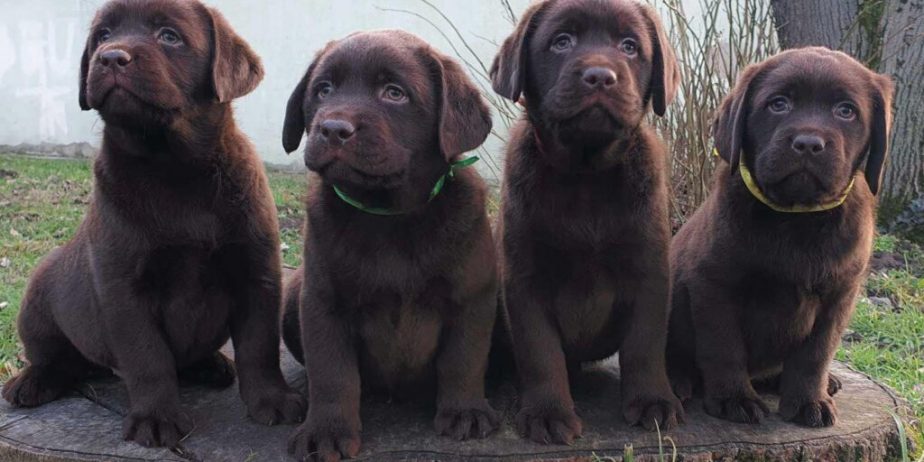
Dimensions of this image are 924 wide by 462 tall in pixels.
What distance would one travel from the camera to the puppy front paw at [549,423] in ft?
10.2

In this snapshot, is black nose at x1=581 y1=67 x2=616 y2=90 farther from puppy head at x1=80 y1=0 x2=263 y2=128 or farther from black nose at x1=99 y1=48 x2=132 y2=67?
black nose at x1=99 y1=48 x2=132 y2=67

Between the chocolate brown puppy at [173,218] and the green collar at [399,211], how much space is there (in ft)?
1.36

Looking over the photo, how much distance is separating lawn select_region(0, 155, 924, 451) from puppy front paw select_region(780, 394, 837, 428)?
1.87 feet

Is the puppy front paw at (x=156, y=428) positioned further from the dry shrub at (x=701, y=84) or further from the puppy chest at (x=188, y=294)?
the dry shrub at (x=701, y=84)

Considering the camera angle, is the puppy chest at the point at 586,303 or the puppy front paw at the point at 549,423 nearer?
the puppy front paw at the point at 549,423

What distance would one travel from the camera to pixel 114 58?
3.01 m

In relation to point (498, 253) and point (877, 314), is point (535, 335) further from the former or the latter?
point (877, 314)

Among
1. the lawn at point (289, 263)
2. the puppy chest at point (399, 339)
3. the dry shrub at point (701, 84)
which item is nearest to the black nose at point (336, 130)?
the puppy chest at point (399, 339)

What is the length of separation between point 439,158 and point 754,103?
1188 millimetres

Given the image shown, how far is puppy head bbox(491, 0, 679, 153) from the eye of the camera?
3.01m

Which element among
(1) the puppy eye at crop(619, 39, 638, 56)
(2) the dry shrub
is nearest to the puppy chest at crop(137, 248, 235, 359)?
(1) the puppy eye at crop(619, 39, 638, 56)

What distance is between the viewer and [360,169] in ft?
9.43

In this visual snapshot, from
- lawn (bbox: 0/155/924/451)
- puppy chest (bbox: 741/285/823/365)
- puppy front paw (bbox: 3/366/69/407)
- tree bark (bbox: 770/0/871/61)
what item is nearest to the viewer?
puppy chest (bbox: 741/285/823/365)

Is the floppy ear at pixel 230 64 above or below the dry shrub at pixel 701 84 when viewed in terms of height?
above
